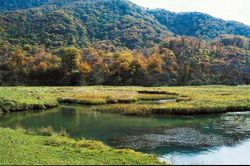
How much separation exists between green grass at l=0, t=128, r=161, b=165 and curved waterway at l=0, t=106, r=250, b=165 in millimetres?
3426

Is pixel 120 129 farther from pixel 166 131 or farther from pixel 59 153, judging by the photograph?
pixel 59 153

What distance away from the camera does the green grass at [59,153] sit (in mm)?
26172

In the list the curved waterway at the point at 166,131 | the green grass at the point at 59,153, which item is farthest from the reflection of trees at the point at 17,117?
the green grass at the point at 59,153

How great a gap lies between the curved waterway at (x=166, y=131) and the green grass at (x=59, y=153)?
3426mm

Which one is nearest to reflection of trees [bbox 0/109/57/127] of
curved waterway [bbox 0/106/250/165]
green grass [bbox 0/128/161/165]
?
curved waterway [bbox 0/106/250/165]

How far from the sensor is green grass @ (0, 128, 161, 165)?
26172 mm

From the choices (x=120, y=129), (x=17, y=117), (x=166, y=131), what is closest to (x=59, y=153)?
(x=120, y=129)

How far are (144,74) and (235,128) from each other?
91699 millimetres

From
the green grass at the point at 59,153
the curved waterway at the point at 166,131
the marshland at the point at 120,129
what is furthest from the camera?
the curved waterway at the point at 166,131

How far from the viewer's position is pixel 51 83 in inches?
5305

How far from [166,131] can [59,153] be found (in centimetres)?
1672

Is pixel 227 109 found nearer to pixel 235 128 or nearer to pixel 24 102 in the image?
pixel 235 128

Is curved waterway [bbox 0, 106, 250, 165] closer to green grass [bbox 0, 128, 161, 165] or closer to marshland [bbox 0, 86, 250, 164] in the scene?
marshland [bbox 0, 86, 250, 164]

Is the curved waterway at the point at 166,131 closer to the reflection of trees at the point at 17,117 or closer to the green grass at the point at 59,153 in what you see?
the reflection of trees at the point at 17,117
